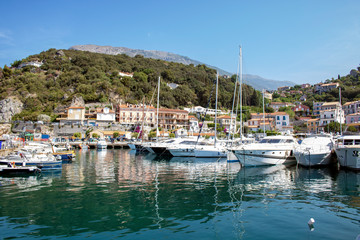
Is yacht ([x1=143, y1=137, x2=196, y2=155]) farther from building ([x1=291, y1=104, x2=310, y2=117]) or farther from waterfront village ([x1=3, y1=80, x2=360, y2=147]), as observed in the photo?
building ([x1=291, y1=104, x2=310, y2=117])

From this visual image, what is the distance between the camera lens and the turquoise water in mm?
9109

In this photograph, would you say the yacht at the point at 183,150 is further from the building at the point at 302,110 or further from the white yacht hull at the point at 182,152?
the building at the point at 302,110

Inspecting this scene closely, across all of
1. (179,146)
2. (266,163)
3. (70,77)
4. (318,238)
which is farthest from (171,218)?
(70,77)

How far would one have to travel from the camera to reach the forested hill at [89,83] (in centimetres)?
8776

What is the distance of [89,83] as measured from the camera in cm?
9494

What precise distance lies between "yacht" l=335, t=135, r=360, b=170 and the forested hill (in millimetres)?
62746

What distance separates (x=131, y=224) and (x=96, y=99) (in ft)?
274

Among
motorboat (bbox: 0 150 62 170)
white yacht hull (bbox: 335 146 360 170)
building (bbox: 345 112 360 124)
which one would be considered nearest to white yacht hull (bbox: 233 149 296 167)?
white yacht hull (bbox: 335 146 360 170)

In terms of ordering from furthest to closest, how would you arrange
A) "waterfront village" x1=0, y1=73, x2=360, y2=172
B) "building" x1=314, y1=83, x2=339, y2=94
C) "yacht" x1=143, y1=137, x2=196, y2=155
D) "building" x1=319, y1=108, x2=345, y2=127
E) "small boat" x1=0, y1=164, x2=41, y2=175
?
"building" x1=314, y1=83, x2=339, y2=94 → "building" x1=319, y1=108, x2=345, y2=127 → "yacht" x1=143, y1=137, x2=196, y2=155 → "waterfront village" x1=0, y1=73, x2=360, y2=172 → "small boat" x1=0, y1=164, x2=41, y2=175

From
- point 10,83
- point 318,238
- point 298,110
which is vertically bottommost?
point 318,238

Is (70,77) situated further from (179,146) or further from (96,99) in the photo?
(179,146)

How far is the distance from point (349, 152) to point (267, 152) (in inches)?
277

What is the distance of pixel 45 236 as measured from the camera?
8.71 metres

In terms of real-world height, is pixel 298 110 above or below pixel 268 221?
above
